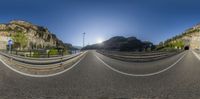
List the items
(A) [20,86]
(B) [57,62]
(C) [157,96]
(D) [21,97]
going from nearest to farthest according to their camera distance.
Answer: (D) [21,97], (C) [157,96], (A) [20,86], (B) [57,62]

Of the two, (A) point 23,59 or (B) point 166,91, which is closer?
(B) point 166,91

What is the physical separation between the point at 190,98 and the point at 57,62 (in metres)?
14.9

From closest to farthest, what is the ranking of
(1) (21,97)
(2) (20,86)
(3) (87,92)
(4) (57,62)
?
(1) (21,97), (3) (87,92), (2) (20,86), (4) (57,62)

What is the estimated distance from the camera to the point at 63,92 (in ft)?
30.0

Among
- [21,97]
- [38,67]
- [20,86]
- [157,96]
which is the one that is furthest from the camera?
[38,67]

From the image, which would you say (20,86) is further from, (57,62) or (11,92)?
(57,62)

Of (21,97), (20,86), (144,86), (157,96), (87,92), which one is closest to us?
(21,97)

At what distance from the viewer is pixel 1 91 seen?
29.6 ft

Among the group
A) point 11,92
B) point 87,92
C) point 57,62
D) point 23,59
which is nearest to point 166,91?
point 87,92

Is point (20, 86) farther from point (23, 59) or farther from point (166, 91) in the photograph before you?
point (23, 59)

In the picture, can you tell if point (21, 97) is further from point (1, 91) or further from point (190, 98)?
point (190, 98)

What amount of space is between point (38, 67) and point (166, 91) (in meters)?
10.3

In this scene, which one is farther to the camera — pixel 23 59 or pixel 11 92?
pixel 23 59

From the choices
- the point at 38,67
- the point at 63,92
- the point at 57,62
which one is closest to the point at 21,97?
the point at 63,92
